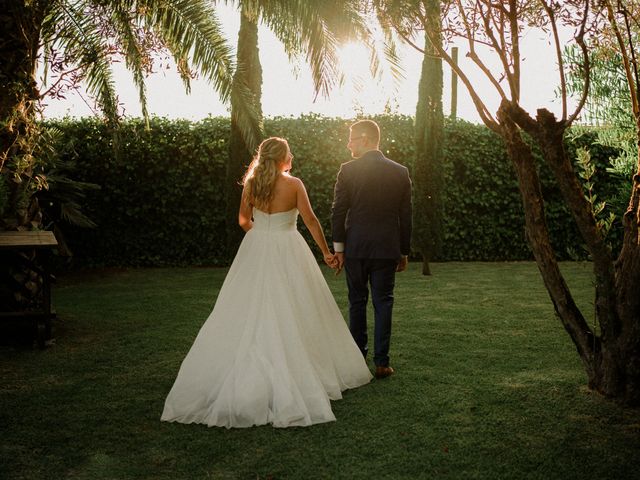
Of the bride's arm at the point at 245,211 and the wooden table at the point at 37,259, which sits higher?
the bride's arm at the point at 245,211

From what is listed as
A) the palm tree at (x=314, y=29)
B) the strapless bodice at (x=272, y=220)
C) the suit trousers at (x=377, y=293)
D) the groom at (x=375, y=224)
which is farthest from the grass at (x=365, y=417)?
the palm tree at (x=314, y=29)

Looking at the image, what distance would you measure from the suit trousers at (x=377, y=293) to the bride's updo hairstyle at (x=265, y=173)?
3.44 ft

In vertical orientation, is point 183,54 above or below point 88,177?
above

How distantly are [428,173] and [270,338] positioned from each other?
820 centimetres

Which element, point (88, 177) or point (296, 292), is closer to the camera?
point (296, 292)

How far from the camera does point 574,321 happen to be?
5309 millimetres

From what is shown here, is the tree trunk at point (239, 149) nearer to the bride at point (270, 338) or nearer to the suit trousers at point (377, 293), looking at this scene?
the suit trousers at point (377, 293)

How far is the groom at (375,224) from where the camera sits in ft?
19.3

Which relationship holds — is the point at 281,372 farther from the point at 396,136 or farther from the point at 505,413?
the point at 396,136

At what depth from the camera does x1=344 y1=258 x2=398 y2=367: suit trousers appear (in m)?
5.88

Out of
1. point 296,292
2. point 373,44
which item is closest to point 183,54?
point 373,44

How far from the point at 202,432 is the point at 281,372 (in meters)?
0.70

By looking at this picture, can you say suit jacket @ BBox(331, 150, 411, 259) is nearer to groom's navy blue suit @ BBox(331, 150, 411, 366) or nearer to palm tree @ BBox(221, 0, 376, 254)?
groom's navy blue suit @ BBox(331, 150, 411, 366)

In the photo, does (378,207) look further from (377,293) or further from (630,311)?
(630,311)
